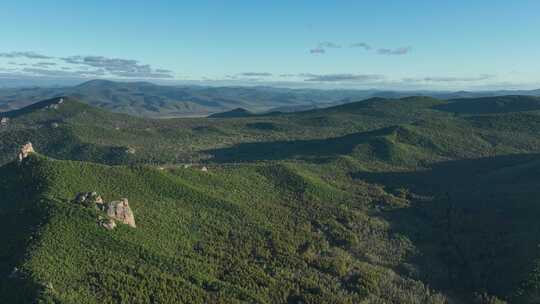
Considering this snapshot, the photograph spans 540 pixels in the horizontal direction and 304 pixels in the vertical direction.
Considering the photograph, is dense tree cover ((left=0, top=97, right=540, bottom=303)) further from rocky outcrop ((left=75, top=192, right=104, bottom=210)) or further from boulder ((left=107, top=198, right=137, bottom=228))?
rocky outcrop ((left=75, top=192, right=104, bottom=210))

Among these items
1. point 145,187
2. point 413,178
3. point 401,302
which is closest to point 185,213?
point 145,187

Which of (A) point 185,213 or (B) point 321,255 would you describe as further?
(A) point 185,213

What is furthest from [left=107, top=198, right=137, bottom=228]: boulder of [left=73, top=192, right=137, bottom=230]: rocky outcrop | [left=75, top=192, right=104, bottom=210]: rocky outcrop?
[left=75, top=192, right=104, bottom=210]: rocky outcrop

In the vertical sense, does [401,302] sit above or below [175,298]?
below

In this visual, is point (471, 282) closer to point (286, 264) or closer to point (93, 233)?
point (286, 264)

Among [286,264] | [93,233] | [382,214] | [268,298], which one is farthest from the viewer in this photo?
[382,214]

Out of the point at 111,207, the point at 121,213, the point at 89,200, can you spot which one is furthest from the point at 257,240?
the point at 89,200

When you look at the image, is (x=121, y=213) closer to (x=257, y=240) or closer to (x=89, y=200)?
(x=89, y=200)

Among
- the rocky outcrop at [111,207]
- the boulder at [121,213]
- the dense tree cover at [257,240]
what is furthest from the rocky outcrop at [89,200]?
the dense tree cover at [257,240]

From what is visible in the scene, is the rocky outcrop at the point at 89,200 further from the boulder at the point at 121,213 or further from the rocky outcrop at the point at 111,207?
the boulder at the point at 121,213
